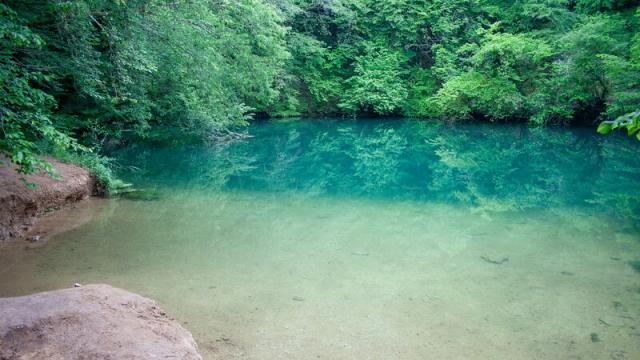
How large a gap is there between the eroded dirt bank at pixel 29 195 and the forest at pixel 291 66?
1.93 ft

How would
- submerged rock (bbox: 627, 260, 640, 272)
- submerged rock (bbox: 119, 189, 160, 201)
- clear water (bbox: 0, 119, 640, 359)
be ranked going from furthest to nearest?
submerged rock (bbox: 119, 189, 160, 201) → submerged rock (bbox: 627, 260, 640, 272) → clear water (bbox: 0, 119, 640, 359)

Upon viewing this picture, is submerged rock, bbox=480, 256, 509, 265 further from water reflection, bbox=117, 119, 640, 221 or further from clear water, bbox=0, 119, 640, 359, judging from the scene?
water reflection, bbox=117, 119, 640, 221

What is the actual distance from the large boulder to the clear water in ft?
2.44

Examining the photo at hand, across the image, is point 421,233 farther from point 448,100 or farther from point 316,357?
point 448,100

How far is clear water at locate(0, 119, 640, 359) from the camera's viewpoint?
172 inches

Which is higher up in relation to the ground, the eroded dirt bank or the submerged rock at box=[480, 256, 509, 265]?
the eroded dirt bank

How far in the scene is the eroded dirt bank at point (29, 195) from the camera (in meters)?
6.30

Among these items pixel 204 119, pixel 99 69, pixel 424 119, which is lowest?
pixel 424 119

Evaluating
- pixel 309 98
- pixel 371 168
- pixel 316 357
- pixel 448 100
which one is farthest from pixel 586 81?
pixel 316 357

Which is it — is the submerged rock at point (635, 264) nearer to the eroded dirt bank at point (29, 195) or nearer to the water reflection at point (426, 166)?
the water reflection at point (426, 166)

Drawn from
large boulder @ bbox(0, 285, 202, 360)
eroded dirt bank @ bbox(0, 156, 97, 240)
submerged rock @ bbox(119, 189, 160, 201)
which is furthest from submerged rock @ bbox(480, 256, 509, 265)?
submerged rock @ bbox(119, 189, 160, 201)

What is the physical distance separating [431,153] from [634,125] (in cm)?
1466

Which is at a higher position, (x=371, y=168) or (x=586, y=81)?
(x=586, y=81)

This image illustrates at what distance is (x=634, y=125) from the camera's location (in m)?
1.92
